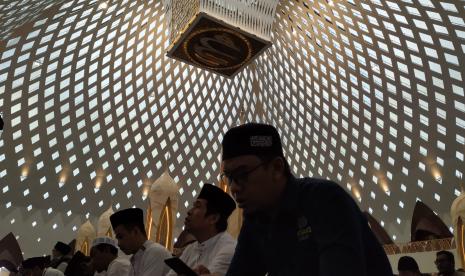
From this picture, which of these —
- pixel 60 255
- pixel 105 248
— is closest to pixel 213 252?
pixel 105 248

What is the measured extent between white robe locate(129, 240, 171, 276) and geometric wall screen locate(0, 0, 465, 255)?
2557 cm

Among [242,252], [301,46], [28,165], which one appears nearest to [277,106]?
[301,46]

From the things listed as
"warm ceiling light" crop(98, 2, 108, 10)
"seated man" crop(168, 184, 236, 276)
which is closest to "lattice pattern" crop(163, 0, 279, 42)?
"warm ceiling light" crop(98, 2, 108, 10)

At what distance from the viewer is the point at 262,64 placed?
3444cm

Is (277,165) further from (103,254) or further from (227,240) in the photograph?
(103,254)

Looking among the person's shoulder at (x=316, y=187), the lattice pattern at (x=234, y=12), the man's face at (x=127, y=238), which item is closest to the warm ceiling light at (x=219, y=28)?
the lattice pattern at (x=234, y=12)

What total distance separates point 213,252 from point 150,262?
3.13ft

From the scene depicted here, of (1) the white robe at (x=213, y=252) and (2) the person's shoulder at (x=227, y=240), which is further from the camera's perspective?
(2) the person's shoulder at (x=227, y=240)

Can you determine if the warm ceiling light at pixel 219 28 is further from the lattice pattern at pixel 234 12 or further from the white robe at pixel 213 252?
the white robe at pixel 213 252

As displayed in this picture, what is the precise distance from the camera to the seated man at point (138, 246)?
194 inches

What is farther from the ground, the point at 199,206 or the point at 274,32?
the point at 274,32

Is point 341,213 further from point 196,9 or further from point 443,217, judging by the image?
point 443,217

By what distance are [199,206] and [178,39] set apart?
18205 mm

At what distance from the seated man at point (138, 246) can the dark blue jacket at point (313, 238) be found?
297 cm
